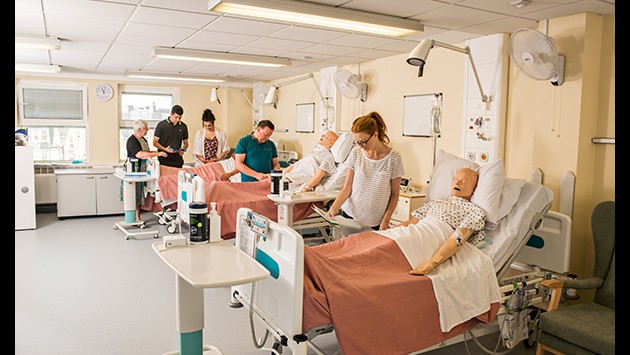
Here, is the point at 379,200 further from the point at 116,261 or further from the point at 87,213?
the point at 87,213

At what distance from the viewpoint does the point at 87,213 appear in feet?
23.1

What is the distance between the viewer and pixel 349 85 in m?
5.57

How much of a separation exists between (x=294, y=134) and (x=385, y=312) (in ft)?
18.1

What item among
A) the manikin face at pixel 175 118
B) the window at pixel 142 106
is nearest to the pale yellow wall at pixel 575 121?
the manikin face at pixel 175 118

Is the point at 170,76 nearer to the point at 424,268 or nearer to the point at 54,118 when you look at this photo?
the point at 54,118

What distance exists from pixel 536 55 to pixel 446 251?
1602 millimetres

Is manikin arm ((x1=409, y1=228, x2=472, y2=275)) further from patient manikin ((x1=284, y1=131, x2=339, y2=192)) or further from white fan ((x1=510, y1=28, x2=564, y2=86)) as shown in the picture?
patient manikin ((x1=284, y1=131, x2=339, y2=192))

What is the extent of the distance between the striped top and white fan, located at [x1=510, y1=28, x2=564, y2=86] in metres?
1.11

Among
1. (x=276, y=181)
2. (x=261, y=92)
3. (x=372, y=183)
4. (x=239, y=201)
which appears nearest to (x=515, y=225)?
(x=372, y=183)

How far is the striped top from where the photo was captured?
3320 millimetres

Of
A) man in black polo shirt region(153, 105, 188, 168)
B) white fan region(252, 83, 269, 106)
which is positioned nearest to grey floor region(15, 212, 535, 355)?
man in black polo shirt region(153, 105, 188, 168)

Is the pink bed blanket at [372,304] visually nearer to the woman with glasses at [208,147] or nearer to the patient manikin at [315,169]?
the patient manikin at [315,169]

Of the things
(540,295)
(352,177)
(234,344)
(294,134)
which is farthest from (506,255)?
(294,134)

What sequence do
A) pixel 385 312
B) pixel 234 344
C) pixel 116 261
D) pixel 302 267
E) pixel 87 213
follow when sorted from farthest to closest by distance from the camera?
pixel 87 213
pixel 116 261
pixel 234 344
pixel 385 312
pixel 302 267
